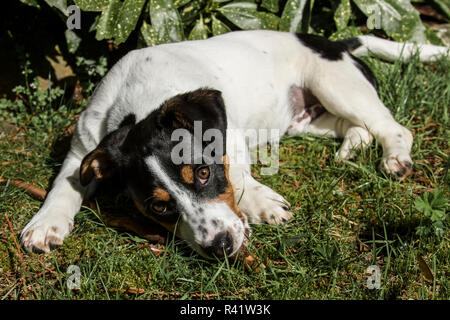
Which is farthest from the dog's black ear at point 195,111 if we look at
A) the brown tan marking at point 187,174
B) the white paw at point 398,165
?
the white paw at point 398,165

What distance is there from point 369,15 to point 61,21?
3.16 meters

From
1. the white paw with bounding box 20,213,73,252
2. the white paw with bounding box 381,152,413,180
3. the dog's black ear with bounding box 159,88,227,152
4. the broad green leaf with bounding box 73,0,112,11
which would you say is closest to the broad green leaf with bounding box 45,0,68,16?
the broad green leaf with bounding box 73,0,112,11

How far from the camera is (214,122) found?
10.2ft

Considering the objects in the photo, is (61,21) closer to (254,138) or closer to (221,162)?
(254,138)

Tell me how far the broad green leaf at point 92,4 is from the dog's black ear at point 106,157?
4.64ft

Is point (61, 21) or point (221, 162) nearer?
point (221, 162)

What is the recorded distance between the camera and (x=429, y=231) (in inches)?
116

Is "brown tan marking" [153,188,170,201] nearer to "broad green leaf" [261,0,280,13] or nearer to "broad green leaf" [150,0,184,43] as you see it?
"broad green leaf" [150,0,184,43]

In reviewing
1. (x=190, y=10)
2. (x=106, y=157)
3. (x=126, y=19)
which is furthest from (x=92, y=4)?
(x=106, y=157)

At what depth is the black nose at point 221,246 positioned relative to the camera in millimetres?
2812

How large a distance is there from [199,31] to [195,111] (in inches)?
78.5

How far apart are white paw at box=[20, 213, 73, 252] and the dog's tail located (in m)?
3.19

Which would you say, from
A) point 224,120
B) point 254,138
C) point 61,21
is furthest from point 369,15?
point 61,21

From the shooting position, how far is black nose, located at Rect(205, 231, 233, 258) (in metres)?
2.81
